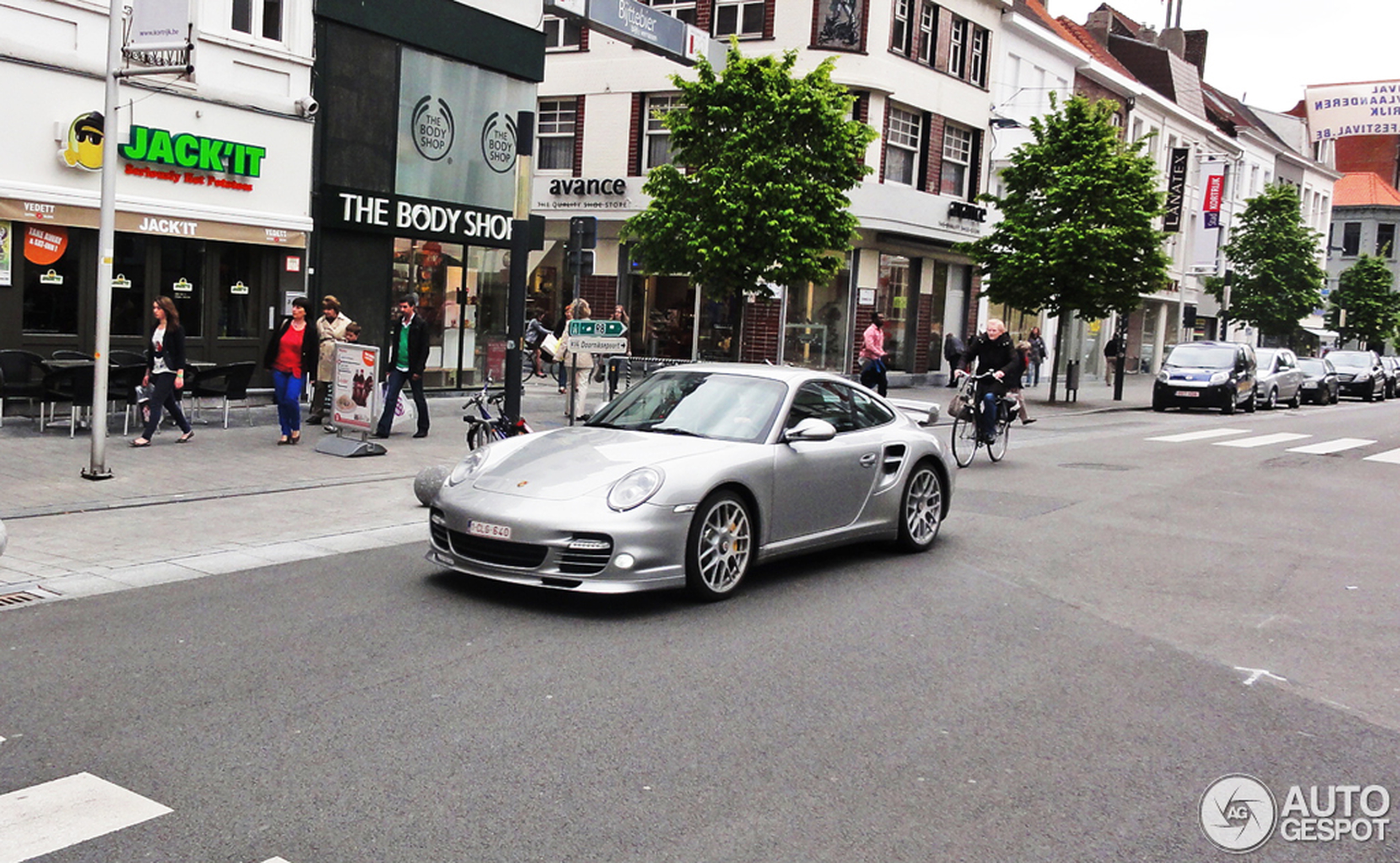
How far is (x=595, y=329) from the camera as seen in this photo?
15.8 m

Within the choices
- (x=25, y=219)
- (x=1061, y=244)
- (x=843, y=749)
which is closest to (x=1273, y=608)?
(x=843, y=749)

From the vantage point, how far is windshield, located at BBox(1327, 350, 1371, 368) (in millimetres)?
42781

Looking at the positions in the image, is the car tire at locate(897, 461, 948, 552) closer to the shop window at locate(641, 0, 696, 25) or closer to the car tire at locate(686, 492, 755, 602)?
the car tire at locate(686, 492, 755, 602)

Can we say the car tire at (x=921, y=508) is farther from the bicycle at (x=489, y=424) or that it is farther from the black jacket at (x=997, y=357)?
the black jacket at (x=997, y=357)

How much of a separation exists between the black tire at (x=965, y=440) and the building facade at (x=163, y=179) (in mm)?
8925

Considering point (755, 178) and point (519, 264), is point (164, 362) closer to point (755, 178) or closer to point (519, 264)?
point (519, 264)

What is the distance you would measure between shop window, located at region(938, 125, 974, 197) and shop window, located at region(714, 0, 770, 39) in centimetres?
604

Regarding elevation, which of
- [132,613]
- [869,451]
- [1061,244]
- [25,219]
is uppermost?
→ [1061,244]

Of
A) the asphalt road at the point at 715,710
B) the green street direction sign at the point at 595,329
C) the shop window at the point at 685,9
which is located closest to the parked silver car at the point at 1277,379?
the shop window at the point at 685,9

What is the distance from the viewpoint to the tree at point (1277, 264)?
49.0 meters

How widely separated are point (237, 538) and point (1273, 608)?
7.04 m

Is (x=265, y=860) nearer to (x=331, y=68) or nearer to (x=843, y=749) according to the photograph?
(x=843, y=749)

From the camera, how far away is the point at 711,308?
3103 centimetres

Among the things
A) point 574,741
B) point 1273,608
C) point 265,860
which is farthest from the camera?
point 1273,608
